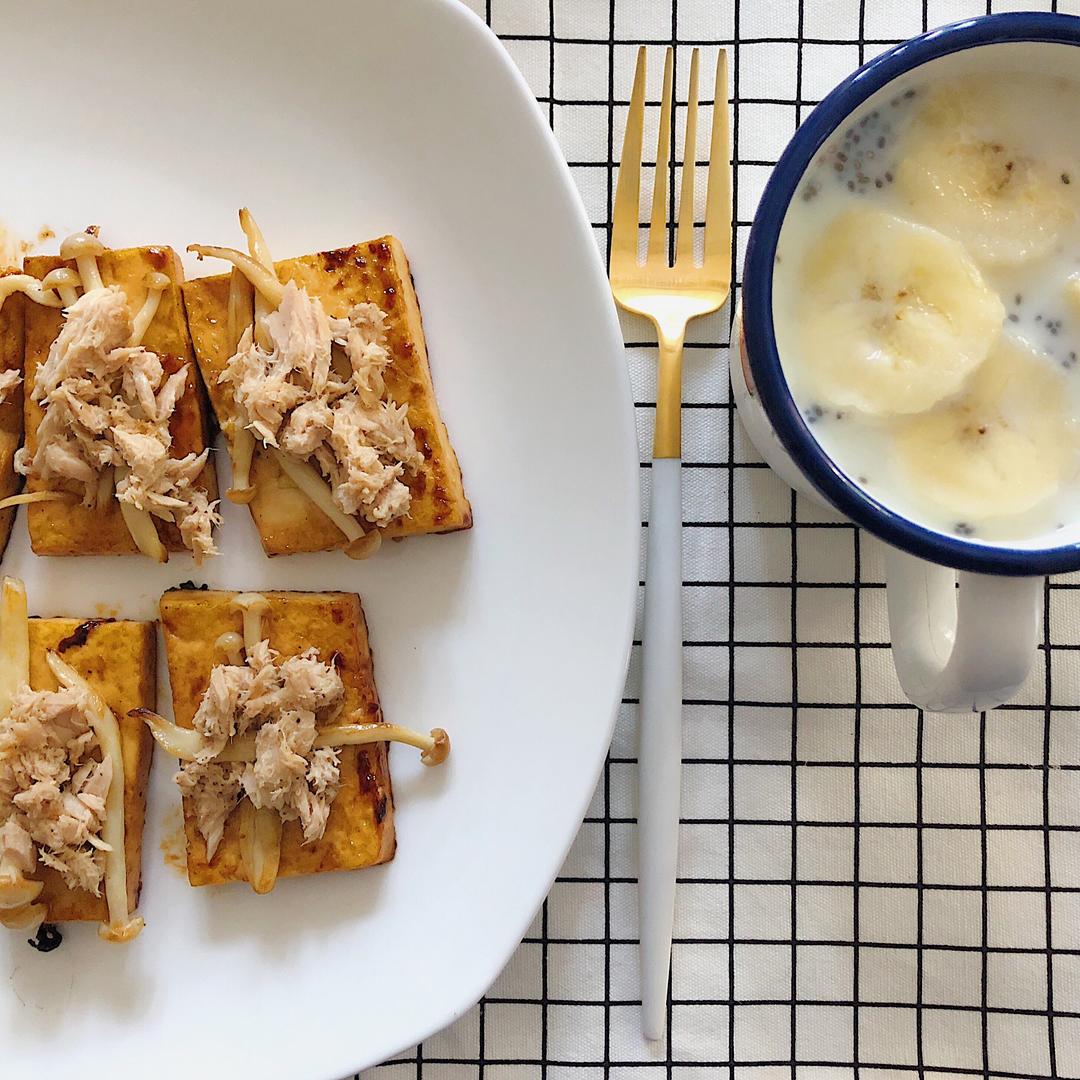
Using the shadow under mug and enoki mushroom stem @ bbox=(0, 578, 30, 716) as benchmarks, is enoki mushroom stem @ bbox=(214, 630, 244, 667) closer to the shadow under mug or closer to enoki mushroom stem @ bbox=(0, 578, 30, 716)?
enoki mushroom stem @ bbox=(0, 578, 30, 716)

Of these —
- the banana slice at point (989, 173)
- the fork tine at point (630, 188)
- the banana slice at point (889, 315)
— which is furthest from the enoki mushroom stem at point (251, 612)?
the banana slice at point (989, 173)

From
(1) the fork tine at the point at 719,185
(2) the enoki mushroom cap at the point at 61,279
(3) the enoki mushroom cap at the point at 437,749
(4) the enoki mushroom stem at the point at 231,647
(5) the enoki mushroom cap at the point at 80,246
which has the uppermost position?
(1) the fork tine at the point at 719,185

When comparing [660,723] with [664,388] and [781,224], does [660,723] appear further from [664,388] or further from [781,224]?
[781,224]

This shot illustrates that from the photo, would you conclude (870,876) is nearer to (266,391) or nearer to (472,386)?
(472,386)

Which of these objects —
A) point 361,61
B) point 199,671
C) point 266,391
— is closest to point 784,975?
point 199,671

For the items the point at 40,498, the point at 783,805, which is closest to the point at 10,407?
the point at 40,498

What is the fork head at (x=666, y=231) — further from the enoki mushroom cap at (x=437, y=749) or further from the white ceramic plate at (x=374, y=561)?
the enoki mushroom cap at (x=437, y=749)
